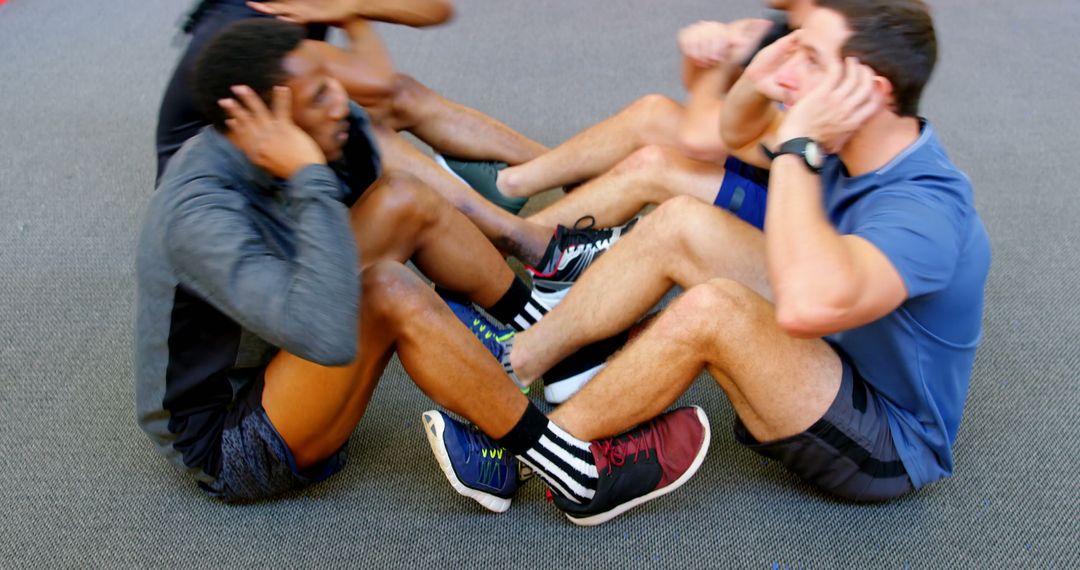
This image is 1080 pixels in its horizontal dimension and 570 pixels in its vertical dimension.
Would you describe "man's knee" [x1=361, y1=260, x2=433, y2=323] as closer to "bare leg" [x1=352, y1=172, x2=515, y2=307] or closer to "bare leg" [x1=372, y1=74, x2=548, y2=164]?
"bare leg" [x1=352, y1=172, x2=515, y2=307]

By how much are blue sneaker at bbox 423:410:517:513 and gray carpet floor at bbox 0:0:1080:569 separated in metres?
0.08

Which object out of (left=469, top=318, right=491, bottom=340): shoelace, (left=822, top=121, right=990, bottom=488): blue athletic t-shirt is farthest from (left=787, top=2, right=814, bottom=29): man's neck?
(left=469, top=318, right=491, bottom=340): shoelace

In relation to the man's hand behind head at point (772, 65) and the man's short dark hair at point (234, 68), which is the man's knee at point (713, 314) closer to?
the man's hand behind head at point (772, 65)

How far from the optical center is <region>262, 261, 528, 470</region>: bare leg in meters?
1.54

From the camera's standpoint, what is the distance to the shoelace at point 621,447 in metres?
1.64

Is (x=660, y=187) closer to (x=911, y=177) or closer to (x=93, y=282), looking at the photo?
(x=911, y=177)

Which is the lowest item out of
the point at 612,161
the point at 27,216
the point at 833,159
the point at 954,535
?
the point at 27,216

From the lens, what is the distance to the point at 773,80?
1.65m

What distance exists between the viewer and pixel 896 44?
4.74 feet

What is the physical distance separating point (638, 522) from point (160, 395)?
0.90 metres

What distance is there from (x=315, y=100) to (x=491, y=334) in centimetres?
66

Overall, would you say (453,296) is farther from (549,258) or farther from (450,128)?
(450,128)

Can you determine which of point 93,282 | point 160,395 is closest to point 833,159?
point 160,395

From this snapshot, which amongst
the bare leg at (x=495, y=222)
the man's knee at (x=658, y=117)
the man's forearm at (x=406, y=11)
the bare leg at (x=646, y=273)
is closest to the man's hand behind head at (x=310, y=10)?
the man's forearm at (x=406, y=11)
